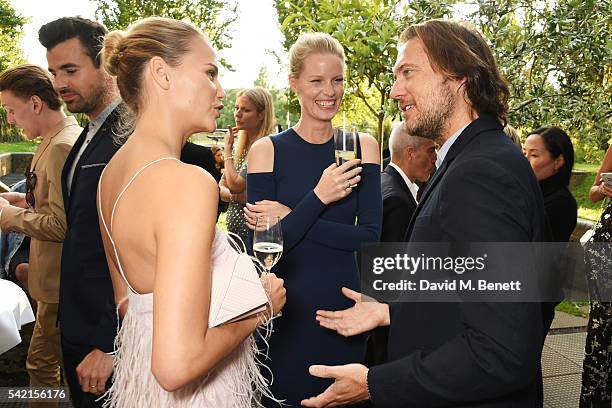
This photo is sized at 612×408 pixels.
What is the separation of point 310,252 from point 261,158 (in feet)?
1.47

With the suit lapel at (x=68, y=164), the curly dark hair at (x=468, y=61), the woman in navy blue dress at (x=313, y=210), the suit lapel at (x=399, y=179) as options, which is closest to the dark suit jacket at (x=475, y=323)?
the curly dark hair at (x=468, y=61)

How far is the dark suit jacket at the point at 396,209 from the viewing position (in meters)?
2.44

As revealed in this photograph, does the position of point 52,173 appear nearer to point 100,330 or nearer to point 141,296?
point 100,330

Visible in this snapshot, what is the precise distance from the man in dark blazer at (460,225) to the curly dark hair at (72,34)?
1.44 m

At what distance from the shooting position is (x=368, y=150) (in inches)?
88.2

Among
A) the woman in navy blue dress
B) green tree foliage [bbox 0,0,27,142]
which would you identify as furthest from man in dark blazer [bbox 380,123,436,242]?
green tree foliage [bbox 0,0,27,142]

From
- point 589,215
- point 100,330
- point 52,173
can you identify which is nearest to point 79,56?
point 52,173

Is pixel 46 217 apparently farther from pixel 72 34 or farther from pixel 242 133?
pixel 242 133

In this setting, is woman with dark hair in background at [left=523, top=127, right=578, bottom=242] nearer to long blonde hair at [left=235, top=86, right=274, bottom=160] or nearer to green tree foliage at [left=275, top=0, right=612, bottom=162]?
green tree foliage at [left=275, top=0, right=612, bottom=162]

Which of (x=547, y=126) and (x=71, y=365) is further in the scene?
(x=547, y=126)

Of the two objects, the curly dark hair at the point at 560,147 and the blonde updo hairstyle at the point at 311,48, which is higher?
the blonde updo hairstyle at the point at 311,48

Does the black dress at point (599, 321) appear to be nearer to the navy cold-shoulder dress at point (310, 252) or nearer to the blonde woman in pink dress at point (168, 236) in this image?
the navy cold-shoulder dress at point (310, 252)

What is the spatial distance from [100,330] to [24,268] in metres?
2.05

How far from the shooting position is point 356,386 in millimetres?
1288
